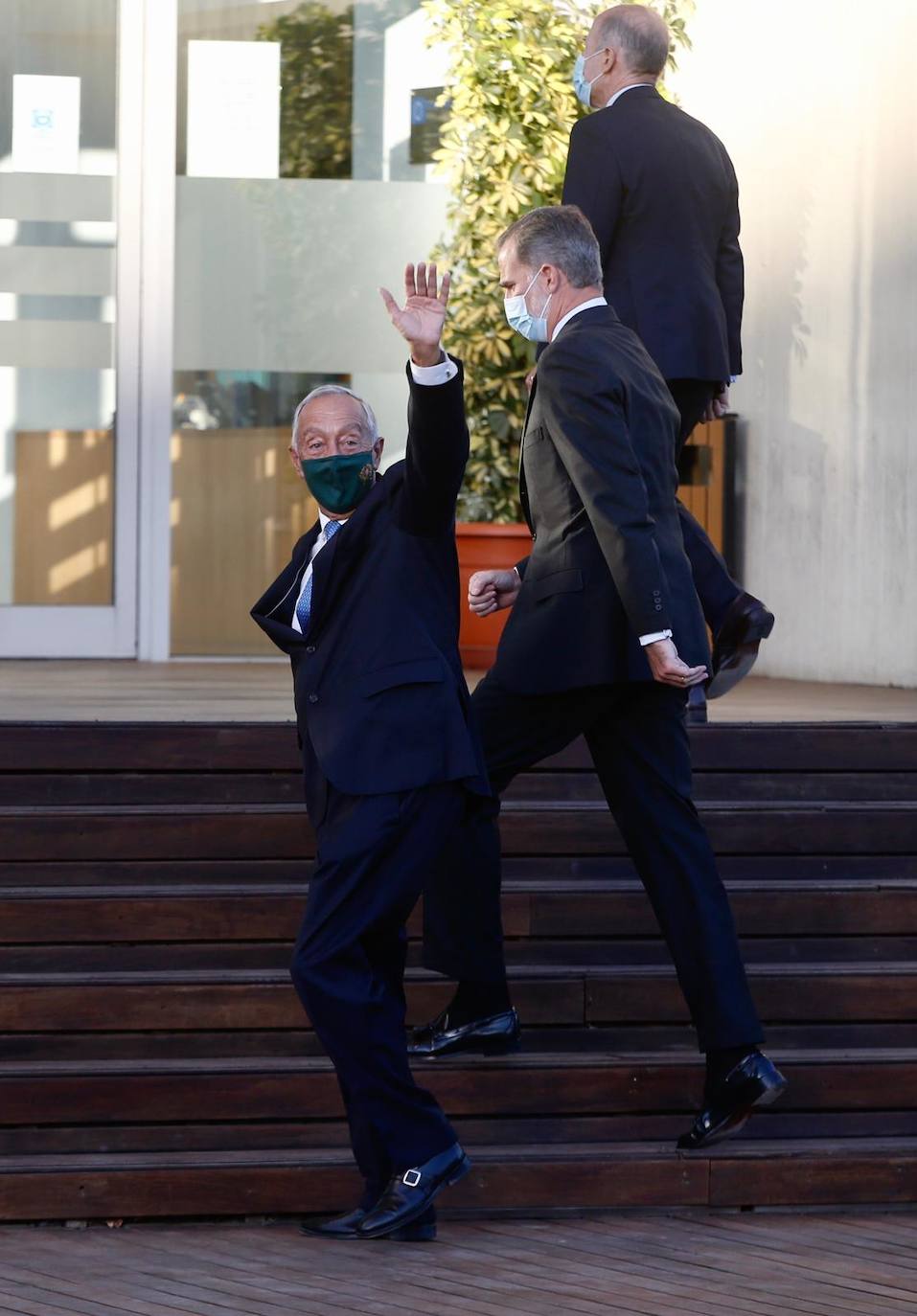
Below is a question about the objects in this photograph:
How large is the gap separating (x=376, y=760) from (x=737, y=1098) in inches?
40.4

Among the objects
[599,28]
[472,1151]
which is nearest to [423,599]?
[472,1151]

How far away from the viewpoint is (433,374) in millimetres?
3475

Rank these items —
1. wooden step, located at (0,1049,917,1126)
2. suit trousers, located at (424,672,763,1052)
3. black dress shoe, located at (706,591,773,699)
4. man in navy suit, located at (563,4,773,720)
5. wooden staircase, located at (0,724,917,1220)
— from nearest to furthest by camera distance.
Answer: suit trousers, located at (424,672,763,1052)
wooden staircase, located at (0,724,917,1220)
wooden step, located at (0,1049,917,1126)
black dress shoe, located at (706,591,773,699)
man in navy suit, located at (563,4,773,720)

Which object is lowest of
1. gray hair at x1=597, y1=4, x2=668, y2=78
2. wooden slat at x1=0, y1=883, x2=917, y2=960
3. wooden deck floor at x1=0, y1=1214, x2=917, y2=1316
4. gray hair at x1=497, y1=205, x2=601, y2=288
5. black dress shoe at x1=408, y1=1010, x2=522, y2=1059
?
wooden deck floor at x1=0, y1=1214, x2=917, y2=1316

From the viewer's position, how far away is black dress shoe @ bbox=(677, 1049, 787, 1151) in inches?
158

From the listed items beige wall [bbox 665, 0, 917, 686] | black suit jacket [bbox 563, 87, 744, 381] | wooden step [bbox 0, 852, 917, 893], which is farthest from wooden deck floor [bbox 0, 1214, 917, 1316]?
beige wall [bbox 665, 0, 917, 686]

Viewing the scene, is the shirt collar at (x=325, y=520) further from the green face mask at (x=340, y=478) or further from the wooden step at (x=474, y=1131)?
the wooden step at (x=474, y=1131)

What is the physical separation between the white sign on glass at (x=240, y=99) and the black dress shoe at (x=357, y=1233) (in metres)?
5.92

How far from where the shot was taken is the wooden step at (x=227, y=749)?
5145 millimetres

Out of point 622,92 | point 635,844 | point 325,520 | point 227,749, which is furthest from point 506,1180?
point 622,92

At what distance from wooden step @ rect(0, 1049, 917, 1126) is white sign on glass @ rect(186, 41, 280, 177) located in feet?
17.6

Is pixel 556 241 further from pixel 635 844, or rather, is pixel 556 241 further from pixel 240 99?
pixel 240 99

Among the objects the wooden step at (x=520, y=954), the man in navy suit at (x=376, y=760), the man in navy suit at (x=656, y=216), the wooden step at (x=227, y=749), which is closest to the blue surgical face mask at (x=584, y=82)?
the man in navy suit at (x=656, y=216)

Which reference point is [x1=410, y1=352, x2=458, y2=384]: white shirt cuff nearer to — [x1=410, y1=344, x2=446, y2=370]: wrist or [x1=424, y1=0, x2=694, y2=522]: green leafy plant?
[x1=410, y1=344, x2=446, y2=370]: wrist
